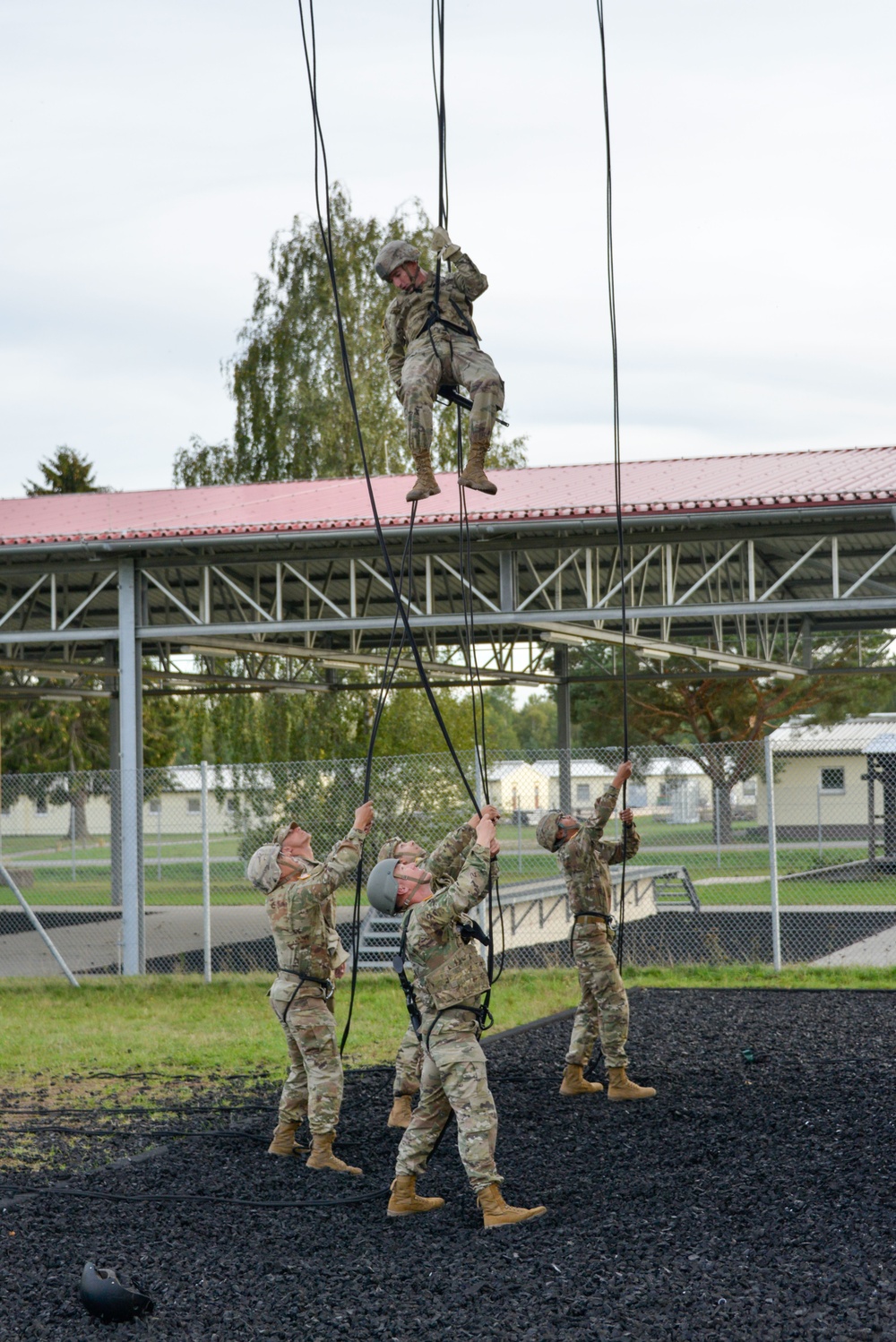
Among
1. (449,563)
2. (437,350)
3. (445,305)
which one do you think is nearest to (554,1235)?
(437,350)

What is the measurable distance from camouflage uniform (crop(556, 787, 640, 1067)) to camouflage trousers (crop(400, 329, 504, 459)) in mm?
3088

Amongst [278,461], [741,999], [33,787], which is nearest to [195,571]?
[33,787]

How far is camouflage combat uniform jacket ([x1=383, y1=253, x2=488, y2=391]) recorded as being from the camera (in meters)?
7.72

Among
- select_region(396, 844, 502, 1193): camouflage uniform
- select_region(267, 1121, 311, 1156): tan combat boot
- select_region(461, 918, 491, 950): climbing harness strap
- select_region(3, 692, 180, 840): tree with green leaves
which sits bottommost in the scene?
select_region(267, 1121, 311, 1156): tan combat boot

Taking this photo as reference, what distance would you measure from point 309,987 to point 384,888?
1.37 metres

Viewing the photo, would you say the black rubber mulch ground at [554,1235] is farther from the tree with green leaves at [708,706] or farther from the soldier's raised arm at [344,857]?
the tree with green leaves at [708,706]

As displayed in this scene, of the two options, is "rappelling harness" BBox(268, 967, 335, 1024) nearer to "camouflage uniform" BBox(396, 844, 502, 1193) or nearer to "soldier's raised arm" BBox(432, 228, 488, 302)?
"camouflage uniform" BBox(396, 844, 502, 1193)

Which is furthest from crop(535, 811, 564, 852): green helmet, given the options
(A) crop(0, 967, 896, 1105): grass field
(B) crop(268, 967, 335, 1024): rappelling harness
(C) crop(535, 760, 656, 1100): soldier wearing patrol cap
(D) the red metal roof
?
(D) the red metal roof

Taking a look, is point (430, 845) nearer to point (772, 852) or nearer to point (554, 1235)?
point (772, 852)

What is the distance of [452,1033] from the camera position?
22.8 ft

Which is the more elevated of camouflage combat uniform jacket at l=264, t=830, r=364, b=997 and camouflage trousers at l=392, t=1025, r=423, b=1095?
camouflage combat uniform jacket at l=264, t=830, r=364, b=997

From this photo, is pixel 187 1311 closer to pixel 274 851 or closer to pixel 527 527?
pixel 274 851

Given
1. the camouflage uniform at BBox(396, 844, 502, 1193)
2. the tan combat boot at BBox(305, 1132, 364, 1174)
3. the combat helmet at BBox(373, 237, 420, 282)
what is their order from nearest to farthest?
1. the camouflage uniform at BBox(396, 844, 502, 1193)
2. the combat helmet at BBox(373, 237, 420, 282)
3. the tan combat boot at BBox(305, 1132, 364, 1174)

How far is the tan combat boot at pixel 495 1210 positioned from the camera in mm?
6855
